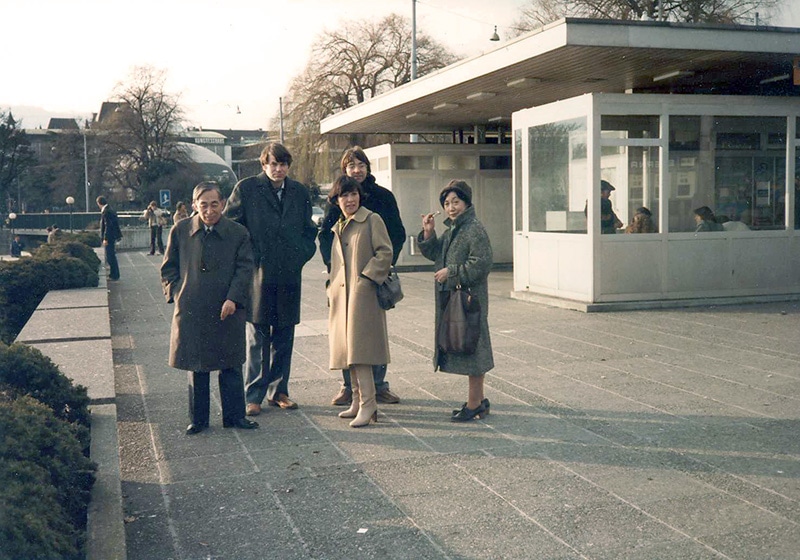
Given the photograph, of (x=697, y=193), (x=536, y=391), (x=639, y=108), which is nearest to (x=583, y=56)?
(x=639, y=108)

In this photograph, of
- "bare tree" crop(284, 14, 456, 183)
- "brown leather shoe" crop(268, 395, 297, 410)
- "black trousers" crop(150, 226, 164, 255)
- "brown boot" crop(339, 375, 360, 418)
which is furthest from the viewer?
"bare tree" crop(284, 14, 456, 183)

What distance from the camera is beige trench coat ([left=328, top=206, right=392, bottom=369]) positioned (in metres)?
6.41

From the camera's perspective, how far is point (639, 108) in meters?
12.6

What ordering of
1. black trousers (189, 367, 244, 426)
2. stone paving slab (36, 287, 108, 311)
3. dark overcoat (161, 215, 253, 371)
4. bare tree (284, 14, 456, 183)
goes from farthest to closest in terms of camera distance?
bare tree (284, 14, 456, 183)
stone paving slab (36, 287, 108, 311)
black trousers (189, 367, 244, 426)
dark overcoat (161, 215, 253, 371)

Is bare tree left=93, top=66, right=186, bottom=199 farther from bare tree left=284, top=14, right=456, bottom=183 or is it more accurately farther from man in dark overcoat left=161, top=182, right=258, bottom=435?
man in dark overcoat left=161, top=182, right=258, bottom=435

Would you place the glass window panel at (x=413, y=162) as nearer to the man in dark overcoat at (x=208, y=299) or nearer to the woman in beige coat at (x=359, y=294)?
the woman in beige coat at (x=359, y=294)

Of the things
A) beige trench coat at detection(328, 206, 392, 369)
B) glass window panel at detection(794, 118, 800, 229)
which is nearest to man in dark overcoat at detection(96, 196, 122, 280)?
glass window panel at detection(794, 118, 800, 229)

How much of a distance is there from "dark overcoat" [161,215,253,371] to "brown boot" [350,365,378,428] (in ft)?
2.63

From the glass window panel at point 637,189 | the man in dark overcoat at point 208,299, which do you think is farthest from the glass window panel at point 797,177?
the man in dark overcoat at point 208,299

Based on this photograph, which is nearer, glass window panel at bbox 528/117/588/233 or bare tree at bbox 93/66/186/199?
glass window panel at bbox 528/117/588/233

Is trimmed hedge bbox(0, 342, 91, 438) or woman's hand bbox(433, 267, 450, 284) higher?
woman's hand bbox(433, 267, 450, 284)

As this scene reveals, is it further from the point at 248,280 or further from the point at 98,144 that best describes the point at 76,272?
the point at 98,144

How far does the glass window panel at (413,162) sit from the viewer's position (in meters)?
20.5

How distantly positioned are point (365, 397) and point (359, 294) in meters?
0.70
